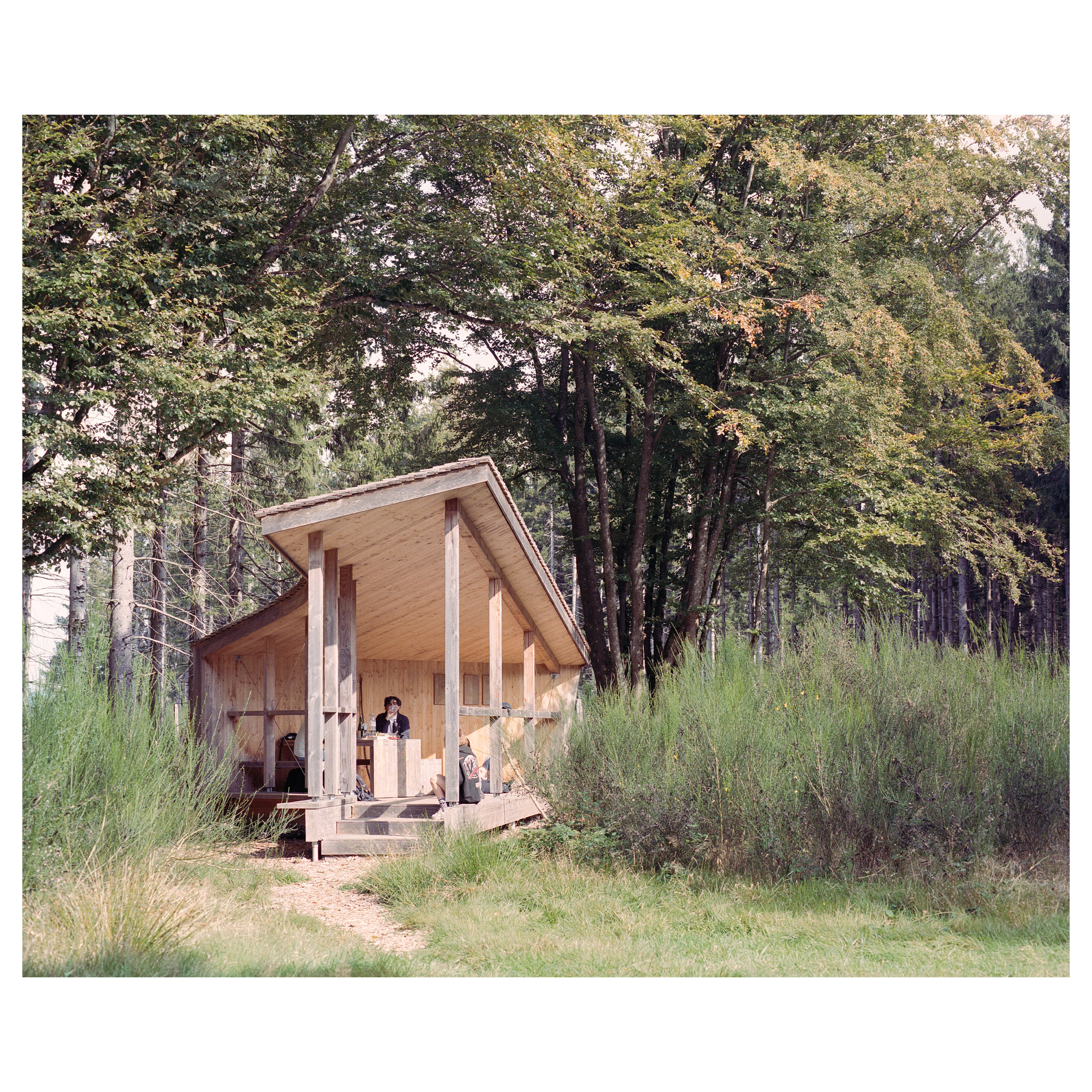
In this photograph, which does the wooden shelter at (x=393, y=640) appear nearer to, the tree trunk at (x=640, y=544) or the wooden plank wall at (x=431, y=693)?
the wooden plank wall at (x=431, y=693)

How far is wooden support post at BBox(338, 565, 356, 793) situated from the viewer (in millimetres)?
9812

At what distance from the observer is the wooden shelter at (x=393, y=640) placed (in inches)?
353

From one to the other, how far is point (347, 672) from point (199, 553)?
10699 mm

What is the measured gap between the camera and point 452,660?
9180 millimetres

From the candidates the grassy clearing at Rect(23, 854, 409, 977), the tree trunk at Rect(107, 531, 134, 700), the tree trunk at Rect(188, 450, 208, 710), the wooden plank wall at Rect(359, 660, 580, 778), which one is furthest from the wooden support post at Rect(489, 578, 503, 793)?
the tree trunk at Rect(107, 531, 134, 700)

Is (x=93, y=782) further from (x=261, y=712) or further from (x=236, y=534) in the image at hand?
(x=236, y=534)

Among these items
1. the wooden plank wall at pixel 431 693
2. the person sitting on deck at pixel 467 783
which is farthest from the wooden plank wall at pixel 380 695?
the person sitting on deck at pixel 467 783

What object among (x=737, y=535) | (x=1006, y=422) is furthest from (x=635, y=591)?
(x=1006, y=422)

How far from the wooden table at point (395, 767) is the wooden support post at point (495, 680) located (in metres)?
0.82

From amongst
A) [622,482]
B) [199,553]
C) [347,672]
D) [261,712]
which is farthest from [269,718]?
[199,553]

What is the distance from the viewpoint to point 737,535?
65.0ft

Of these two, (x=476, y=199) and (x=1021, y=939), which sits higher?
(x=476, y=199)
